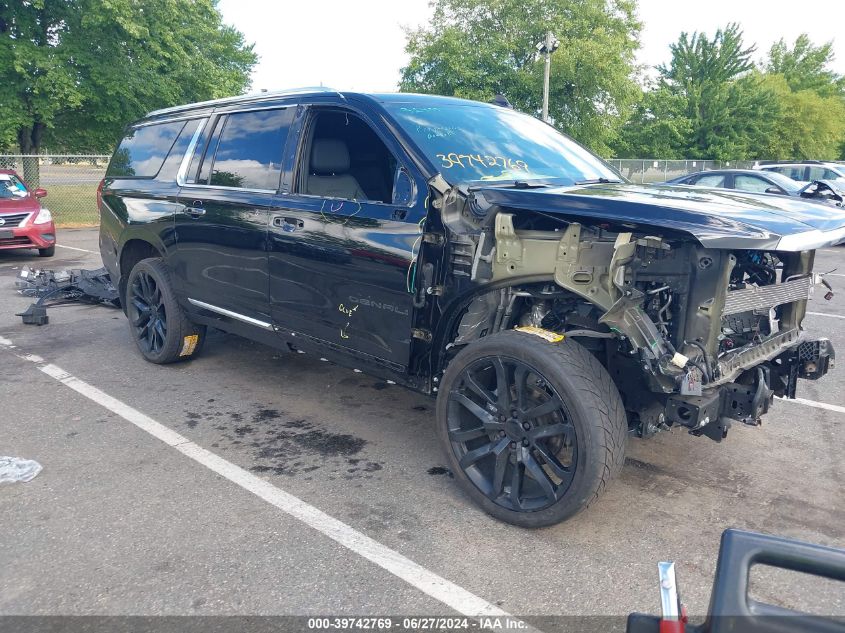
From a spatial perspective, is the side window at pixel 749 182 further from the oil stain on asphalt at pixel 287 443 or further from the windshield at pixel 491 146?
the oil stain on asphalt at pixel 287 443

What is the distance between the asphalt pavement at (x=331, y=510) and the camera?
2725 mm

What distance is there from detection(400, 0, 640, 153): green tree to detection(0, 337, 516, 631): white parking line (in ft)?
100

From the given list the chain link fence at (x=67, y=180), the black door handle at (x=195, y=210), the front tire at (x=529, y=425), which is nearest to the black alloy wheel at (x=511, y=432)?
the front tire at (x=529, y=425)

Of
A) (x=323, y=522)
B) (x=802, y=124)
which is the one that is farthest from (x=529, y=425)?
(x=802, y=124)

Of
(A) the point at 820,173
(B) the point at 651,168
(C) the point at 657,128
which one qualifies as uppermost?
(C) the point at 657,128

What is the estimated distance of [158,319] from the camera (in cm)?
562

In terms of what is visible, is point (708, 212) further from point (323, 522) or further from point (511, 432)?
point (323, 522)

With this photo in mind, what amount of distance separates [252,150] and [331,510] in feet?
8.07

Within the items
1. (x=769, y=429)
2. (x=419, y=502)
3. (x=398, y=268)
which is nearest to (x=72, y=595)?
(x=419, y=502)

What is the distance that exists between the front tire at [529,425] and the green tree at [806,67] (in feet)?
200

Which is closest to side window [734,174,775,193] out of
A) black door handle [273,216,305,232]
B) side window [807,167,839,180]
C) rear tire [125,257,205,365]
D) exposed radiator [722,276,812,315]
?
side window [807,167,839,180]

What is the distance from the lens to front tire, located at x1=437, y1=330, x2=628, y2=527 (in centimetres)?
292

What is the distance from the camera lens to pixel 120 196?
19.5 feet

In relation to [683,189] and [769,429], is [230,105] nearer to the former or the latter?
[683,189]
